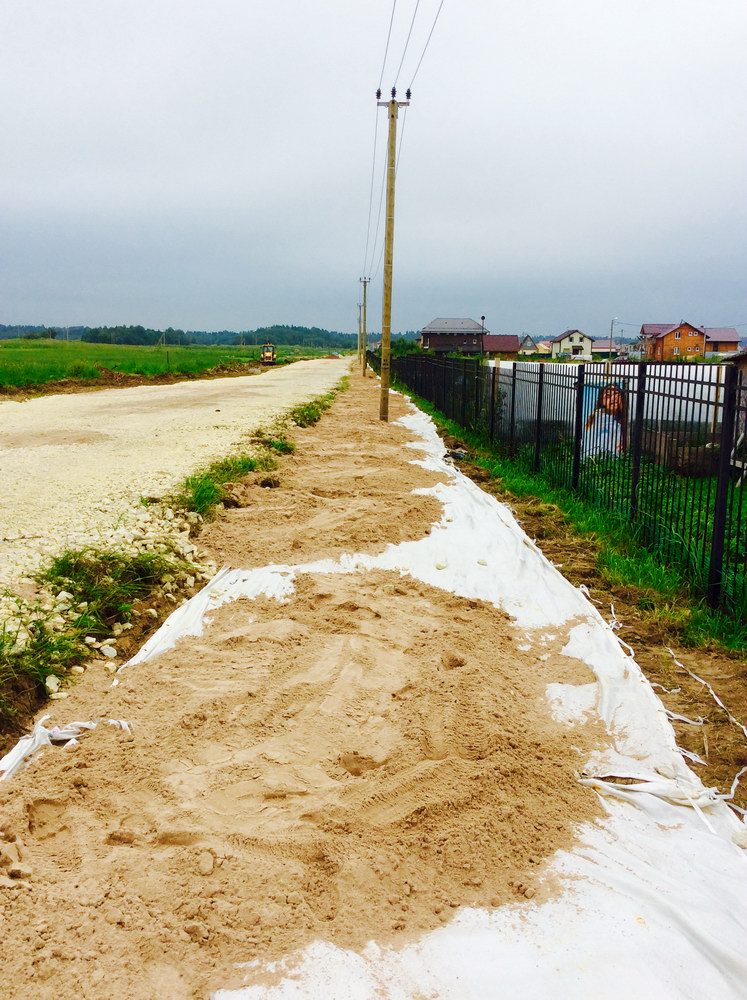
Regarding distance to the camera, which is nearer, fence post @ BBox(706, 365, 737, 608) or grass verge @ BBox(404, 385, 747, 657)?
grass verge @ BBox(404, 385, 747, 657)

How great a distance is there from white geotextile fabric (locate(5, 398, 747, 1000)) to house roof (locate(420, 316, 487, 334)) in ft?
349

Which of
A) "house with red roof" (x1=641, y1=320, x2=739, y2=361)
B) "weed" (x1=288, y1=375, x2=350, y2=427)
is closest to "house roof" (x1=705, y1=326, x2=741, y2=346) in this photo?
"house with red roof" (x1=641, y1=320, x2=739, y2=361)

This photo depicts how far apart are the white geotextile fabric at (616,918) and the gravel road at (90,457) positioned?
3.88 meters

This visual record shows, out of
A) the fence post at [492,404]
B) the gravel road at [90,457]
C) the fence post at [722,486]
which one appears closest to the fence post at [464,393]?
the fence post at [492,404]

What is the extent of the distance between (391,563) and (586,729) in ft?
9.36

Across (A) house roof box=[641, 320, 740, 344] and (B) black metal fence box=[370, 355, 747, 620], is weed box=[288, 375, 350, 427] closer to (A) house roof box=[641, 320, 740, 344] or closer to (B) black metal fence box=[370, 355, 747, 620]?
(B) black metal fence box=[370, 355, 747, 620]

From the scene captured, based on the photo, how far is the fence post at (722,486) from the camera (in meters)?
5.30

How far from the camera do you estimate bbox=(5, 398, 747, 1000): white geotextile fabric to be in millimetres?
2289

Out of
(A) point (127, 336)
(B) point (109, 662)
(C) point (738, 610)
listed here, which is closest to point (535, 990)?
(B) point (109, 662)

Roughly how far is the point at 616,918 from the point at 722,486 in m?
3.68

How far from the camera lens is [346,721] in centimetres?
391

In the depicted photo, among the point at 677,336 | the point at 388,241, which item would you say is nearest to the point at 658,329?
the point at 677,336

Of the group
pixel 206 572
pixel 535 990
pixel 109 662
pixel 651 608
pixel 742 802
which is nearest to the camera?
pixel 535 990

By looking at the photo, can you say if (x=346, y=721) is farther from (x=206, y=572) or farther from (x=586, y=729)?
(x=206, y=572)
